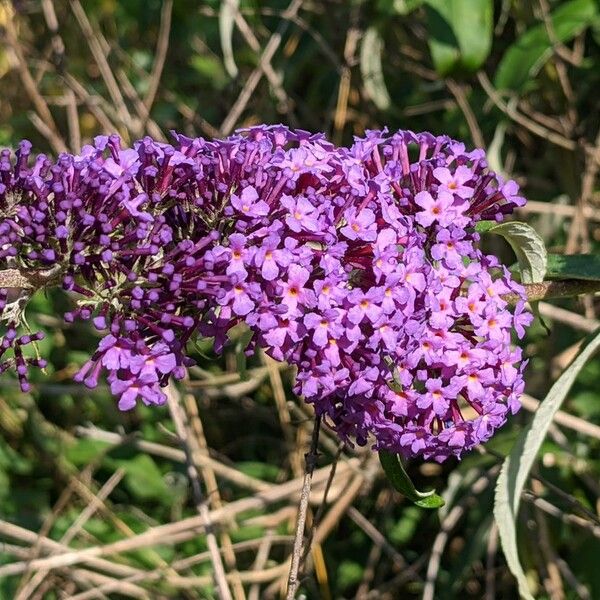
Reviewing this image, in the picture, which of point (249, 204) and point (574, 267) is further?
point (574, 267)

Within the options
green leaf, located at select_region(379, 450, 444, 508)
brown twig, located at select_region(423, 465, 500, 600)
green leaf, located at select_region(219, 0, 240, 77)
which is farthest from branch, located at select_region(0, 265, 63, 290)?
green leaf, located at select_region(219, 0, 240, 77)

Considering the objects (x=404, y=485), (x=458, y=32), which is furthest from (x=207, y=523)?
(x=458, y=32)

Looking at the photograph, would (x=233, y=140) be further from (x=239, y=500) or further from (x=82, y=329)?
(x=82, y=329)

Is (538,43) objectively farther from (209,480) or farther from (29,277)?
(29,277)

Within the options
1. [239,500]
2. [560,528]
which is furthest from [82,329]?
[560,528]

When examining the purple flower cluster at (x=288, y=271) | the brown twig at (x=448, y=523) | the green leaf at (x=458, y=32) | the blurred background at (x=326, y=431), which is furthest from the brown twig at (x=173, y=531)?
the green leaf at (x=458, y=32)

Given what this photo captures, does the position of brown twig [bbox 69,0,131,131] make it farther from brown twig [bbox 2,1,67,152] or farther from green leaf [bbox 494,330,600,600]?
green leaf [bbox 494,330,600,600]

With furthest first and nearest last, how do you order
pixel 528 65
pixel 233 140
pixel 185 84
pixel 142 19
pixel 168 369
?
1. pixel 185 84
2. pixel 142 19
3. pixel 528 65
4. pixel 233 140
5. pixel 168 369
